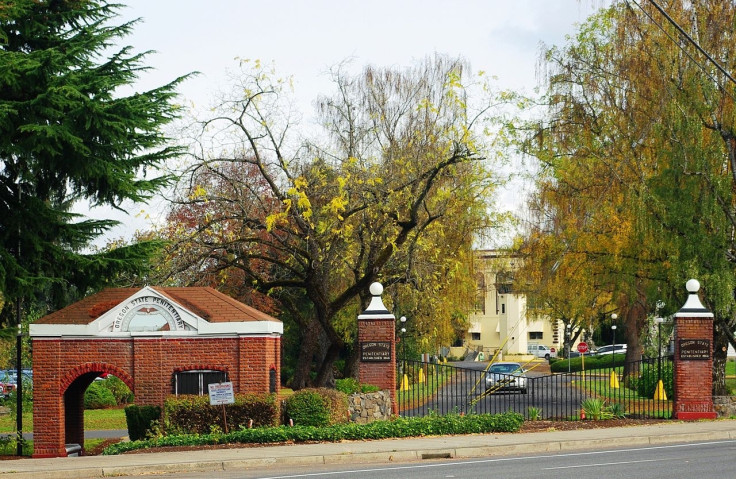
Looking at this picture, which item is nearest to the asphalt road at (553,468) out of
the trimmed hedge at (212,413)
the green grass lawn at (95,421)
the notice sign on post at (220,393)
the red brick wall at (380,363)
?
the notice sign on post at (220,393)

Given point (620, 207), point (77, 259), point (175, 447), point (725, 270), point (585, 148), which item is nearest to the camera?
point (175, 447)

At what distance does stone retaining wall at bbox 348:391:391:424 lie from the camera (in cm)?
2406

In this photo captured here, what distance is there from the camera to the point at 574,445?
20953 mm

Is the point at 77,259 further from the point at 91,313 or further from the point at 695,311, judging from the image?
the point at 695,311

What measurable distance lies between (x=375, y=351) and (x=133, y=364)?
575 cm

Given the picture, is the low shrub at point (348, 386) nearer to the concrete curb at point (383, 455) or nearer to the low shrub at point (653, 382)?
the concrete curb at point (383, 455)

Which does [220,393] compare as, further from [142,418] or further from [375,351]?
[375,351]

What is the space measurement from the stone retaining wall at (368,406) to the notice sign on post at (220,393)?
399cm

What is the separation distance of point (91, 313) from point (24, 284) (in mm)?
1903

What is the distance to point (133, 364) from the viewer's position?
22047mm

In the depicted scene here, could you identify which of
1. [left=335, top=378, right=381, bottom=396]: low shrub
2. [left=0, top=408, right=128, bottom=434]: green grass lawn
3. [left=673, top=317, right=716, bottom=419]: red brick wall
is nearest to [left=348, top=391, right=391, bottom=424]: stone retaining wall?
[left=335, top=378, right=381, bottom=396]: low shrub

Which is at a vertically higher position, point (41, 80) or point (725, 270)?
point (41, 80)

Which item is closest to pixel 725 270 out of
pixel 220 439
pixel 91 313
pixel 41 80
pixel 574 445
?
pixel 574 445

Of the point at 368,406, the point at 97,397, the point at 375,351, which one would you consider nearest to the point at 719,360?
the point at 375,351
